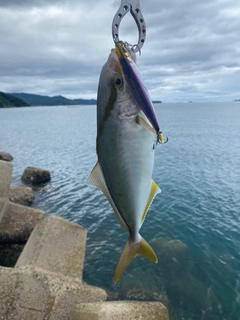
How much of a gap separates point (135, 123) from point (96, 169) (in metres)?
0.74

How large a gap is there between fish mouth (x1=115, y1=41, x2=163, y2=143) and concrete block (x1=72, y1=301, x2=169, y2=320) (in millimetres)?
5479

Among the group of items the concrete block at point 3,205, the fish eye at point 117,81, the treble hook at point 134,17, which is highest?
the treble hook at point 134,17

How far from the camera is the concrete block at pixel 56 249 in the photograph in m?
9.80

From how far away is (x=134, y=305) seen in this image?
22.7ft

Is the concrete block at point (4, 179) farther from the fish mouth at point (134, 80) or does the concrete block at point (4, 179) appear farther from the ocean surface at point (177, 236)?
the fish mouth at point (134, 80)

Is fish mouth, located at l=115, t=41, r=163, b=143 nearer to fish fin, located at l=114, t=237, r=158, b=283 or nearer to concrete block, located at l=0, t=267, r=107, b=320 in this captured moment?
fish fin, located at l=114, t=237, r=158, b=283

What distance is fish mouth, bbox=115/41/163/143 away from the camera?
Answer: 2.63m

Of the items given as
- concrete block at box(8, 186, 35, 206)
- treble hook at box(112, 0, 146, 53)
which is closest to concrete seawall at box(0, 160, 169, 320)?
treble hook at box(112, 0, 146, 53)

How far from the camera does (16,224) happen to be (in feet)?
46.4

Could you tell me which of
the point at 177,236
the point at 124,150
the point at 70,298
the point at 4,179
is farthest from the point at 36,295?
the point at 177,236

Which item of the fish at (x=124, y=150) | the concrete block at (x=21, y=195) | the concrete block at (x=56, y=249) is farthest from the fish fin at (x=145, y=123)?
the concrete block at (x=21, y=195)

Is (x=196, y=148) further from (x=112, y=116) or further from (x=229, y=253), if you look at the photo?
(x=112, y=116)

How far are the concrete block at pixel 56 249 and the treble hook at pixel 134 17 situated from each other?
8.44 metres

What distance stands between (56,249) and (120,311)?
4.44 meters
